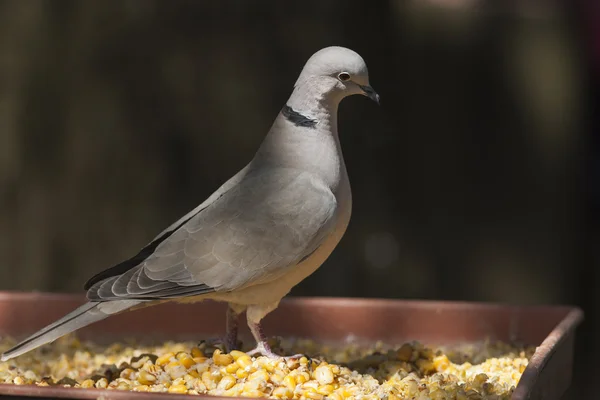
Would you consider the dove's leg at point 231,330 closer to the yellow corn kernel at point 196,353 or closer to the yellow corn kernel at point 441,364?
the yellow corn kernel at point 196,353

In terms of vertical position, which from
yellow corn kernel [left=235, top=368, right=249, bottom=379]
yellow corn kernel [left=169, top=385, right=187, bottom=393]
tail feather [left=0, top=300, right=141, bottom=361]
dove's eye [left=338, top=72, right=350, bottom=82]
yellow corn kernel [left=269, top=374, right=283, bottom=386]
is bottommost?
yellow corn kernel [left=169, top=385, right=187, bottom=393]

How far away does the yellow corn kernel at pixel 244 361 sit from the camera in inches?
97.9

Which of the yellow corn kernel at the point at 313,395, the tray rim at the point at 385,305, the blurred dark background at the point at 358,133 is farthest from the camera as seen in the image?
the blurred dark background at the point at 358,133

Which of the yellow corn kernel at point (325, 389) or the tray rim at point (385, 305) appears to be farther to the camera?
the yellow corn kernel at point (325, 389)

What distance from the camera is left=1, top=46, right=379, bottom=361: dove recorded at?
2.49 metres

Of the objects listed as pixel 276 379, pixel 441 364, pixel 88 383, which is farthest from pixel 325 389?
pixel 88 383

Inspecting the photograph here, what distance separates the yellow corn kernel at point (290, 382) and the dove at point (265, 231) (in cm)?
24

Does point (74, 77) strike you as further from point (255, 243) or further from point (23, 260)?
point (255, 243)

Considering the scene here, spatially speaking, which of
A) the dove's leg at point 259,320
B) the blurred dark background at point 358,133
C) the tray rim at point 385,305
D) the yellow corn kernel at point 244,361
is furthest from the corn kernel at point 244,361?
the blurred dark background at point 358,133

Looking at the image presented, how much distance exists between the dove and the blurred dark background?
1730 mm

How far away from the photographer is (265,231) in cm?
253

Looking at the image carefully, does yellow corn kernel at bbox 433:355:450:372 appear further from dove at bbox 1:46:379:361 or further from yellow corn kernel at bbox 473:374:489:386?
dove at bbox 1:46:379:361

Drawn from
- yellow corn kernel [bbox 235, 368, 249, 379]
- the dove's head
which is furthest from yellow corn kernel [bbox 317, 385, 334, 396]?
the dove's head

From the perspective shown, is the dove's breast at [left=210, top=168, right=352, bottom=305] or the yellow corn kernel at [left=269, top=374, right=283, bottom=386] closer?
the yellow corn kernel at [left=269, top=374, right=283, bottom=386]
